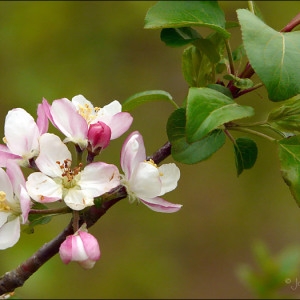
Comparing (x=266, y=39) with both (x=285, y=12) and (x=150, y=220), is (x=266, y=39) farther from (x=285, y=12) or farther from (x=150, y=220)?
(x=285, y=12)

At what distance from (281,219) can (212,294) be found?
364 mm

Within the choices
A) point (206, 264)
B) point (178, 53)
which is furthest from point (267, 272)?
point (178, 53)

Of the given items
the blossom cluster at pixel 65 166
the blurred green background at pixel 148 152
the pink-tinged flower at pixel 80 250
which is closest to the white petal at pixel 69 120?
the blossom cluster at pixel 65 166

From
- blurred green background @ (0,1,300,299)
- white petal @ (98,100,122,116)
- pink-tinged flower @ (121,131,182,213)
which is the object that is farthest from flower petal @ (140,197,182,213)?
blurred green background @ (0,1,300,299)

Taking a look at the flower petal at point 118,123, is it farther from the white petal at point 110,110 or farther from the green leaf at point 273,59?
the green leaf at point 273,59

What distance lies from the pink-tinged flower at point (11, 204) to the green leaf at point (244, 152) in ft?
0.80

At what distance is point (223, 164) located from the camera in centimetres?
270

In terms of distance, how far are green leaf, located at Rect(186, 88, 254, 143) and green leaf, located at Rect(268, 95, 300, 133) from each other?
0.16ft

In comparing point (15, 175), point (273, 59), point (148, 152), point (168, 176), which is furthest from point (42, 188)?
point (148, 152)

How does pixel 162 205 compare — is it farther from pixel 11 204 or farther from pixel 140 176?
pixel 11 204

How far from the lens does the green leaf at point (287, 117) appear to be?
0.76 metres

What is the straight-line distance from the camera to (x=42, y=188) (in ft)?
2.22

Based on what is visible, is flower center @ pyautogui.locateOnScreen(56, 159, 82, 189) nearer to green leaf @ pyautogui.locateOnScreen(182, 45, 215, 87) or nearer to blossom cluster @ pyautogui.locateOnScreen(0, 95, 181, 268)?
blossom cluster @ pyautogui.locateOnScreen(0, 95, 181, 268)

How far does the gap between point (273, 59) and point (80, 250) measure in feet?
0.79
